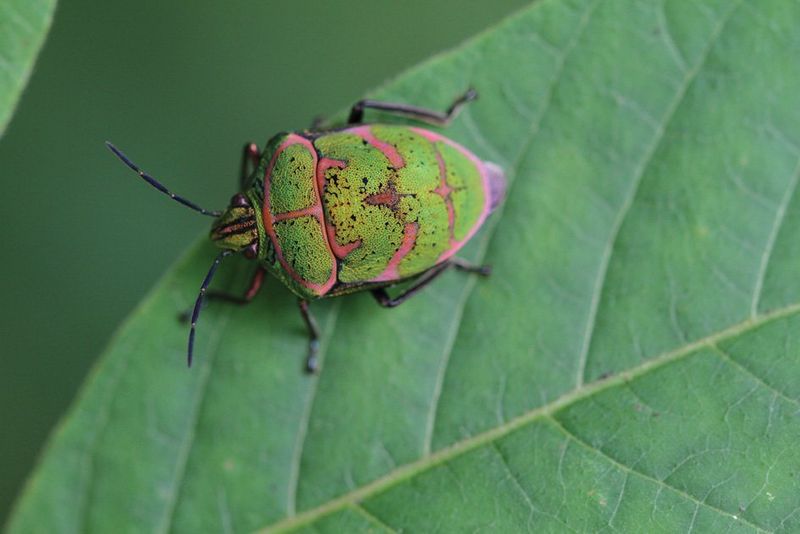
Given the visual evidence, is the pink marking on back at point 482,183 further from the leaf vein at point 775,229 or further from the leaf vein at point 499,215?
the leaf vein at point 775,229

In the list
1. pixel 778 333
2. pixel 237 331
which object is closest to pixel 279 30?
pixel 237 331

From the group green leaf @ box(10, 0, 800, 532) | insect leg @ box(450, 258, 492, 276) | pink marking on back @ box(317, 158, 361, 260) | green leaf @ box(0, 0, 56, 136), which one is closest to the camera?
green leaf @ box(0, 0, 56, 136)

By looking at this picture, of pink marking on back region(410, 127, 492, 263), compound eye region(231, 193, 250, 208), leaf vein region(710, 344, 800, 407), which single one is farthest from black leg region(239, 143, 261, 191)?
leaf vein region(710, 344, 800, 407)

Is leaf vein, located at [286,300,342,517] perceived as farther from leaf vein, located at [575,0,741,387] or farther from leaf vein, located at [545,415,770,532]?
leaf vein, located at [575,0,741,387]

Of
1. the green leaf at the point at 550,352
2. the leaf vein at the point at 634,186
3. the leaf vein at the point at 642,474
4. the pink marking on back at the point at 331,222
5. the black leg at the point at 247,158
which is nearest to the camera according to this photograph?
the leaf vein at the point at 642,474

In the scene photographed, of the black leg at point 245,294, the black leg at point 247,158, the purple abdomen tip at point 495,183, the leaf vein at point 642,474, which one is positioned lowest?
the leaf vein at point 642,474

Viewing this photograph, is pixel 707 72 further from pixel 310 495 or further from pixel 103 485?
pixel 103 485

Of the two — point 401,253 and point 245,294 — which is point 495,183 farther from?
point 245,294

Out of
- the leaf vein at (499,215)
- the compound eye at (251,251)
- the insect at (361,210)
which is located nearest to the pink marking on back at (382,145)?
the insect at (361,210)
